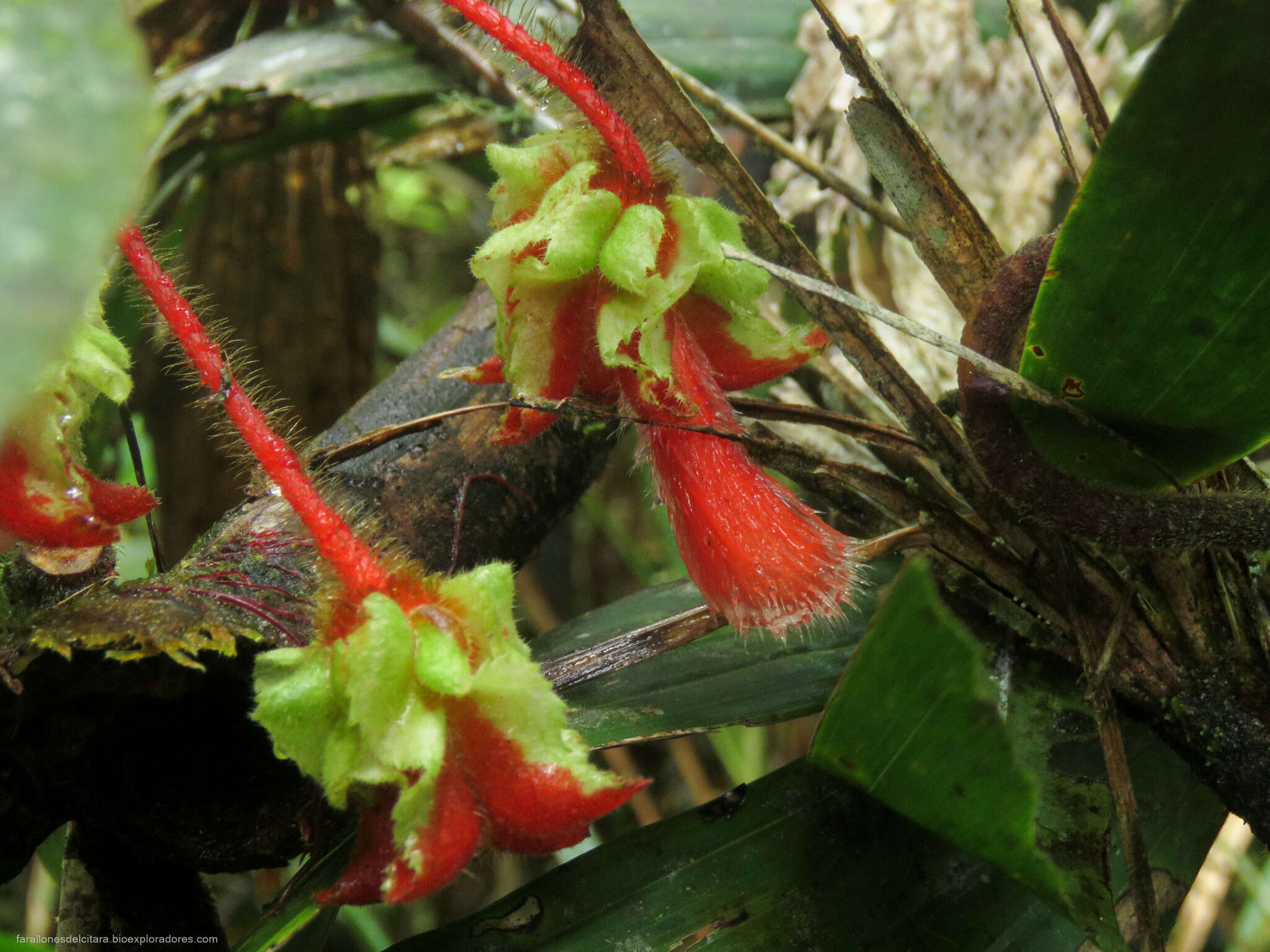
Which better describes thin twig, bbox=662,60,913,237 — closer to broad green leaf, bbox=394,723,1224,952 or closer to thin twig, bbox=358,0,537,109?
thin twig, bbox=358,0,537,109

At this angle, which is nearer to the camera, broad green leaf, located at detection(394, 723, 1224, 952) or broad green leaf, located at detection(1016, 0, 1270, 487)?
broad green leaf, located at detection(1016, 0, 1270, 487)

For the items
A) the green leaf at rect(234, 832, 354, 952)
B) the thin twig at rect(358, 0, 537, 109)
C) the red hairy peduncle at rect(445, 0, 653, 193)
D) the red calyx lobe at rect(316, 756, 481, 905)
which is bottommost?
the green leaf at rect(234, 832, 354, 952)

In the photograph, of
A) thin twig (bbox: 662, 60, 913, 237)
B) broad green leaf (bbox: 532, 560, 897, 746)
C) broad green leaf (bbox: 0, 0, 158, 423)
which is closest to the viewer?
broad green leaf (bbox: 0, 0, 158, 423)

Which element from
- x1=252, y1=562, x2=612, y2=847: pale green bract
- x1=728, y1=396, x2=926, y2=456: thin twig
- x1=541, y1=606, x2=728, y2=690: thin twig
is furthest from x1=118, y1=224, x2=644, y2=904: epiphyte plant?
x1=728, y1=396, x2=926, y2=456: thin twig

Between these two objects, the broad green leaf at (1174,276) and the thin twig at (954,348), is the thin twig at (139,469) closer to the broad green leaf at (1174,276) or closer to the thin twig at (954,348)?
the thin twig at (954,348)

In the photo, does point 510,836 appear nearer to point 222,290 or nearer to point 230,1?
point 222,290

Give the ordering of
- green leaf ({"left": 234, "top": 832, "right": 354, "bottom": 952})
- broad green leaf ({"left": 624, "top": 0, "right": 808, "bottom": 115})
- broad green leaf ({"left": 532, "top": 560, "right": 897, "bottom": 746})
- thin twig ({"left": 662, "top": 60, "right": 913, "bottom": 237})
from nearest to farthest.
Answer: green leaf ({"left": 234, "top": 832, "right": 354, "bottom": 952}) → broad green leaf ({"left": 532, "top": 560, "right": 897, "bottom": 746}) → thin twig ({"left": 662, "top": 60, "right": 913, "bottom": 237}) → broad green leaf ({"left": 624, "top": 0, "right": 808, "bottom": 115})

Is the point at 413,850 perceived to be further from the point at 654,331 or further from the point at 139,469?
the point at 139,469

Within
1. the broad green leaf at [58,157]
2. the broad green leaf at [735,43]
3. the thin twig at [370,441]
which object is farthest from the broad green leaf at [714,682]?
the broad green leaf at [735,43]

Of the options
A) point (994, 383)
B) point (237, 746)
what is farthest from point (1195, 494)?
point (237, 746)
